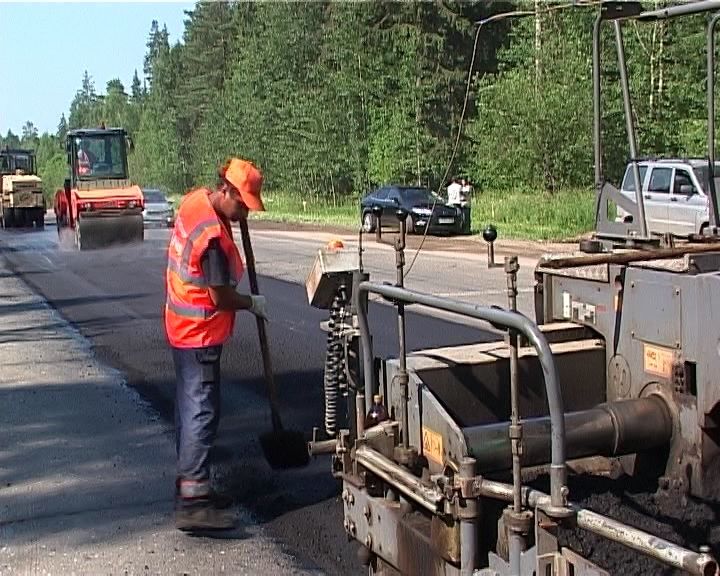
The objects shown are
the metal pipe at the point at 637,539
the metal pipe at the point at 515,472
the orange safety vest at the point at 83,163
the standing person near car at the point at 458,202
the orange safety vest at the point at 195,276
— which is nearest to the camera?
the metal pipe at the point at 637,539

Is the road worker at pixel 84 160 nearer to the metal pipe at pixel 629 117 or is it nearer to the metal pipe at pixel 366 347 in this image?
the metal pipe at pixel 629 117

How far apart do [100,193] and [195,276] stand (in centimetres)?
2310

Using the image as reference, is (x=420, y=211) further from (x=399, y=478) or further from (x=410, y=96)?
(x=399, y=478)

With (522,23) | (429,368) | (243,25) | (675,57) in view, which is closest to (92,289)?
(429,368)

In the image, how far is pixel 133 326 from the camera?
42.9 feet

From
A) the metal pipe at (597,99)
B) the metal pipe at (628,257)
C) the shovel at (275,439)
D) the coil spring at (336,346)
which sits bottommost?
the shovel at (275,439)

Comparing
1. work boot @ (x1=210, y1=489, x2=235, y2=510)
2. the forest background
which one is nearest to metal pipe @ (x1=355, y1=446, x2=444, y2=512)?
work boot @ (x1=210, y1=489, x2=235, y2=510)

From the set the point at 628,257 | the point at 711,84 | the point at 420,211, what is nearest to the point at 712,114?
the point at 711,84

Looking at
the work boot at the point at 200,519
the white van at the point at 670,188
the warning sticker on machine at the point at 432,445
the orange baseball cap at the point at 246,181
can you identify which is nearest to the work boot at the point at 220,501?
the work boot at the point at 200,519

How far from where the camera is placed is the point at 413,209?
102 ft

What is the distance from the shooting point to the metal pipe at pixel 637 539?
2523mm

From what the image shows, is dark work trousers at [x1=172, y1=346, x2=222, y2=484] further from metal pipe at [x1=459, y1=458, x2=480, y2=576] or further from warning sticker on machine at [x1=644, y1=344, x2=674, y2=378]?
metal pipe at [x1=459, y1=458, x2=480, y2=576]

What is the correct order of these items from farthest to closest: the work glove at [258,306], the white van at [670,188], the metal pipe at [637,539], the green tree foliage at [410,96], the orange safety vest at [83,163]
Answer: the green tree foliage at [410,96], the orange safety vest at [83,163], the white van at [670,188], the work glove at [258,306], the metal pipe at [637,539]

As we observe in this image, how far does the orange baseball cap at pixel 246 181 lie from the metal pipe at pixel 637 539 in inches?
108
